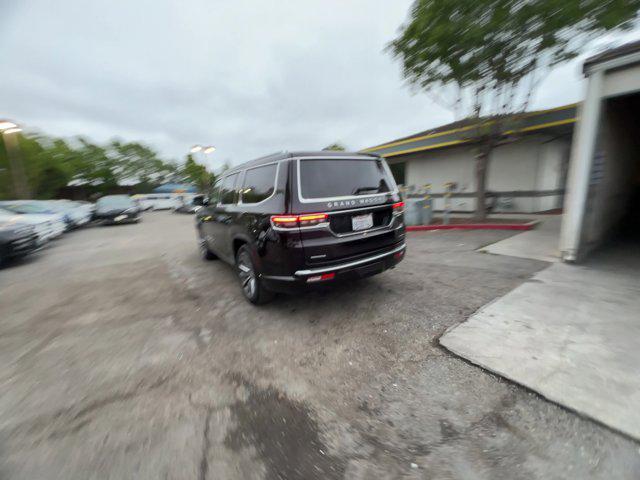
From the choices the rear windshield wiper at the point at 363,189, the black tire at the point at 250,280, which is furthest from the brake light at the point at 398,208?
the black tire at the point at 250,280

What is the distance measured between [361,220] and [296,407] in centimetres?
194

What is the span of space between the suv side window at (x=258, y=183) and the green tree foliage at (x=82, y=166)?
74.3 ft

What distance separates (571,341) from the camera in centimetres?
265

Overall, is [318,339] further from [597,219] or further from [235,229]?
[597,219]

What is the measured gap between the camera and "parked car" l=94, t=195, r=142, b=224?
15.8 m

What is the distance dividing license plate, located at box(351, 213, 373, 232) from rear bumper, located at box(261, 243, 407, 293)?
361 mm

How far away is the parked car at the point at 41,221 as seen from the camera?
27.0ft

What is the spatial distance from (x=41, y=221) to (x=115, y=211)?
7.33 metres

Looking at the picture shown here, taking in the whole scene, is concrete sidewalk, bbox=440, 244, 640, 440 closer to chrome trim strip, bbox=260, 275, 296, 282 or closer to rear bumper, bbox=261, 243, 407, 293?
rear bumper, bbox=261, 243, 407, 293

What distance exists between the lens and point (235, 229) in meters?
3.96

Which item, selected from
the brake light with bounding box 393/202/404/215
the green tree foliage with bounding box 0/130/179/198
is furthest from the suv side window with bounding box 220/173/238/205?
the green tree foliage with bounding box 0/130/179/198

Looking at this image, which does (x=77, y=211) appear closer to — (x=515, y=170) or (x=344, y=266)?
(x=344, y=266)

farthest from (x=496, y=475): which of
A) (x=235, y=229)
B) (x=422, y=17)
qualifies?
(x=422, y=17)

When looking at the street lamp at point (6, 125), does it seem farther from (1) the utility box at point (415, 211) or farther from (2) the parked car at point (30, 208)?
(1) the utility box at point (415, 211)
